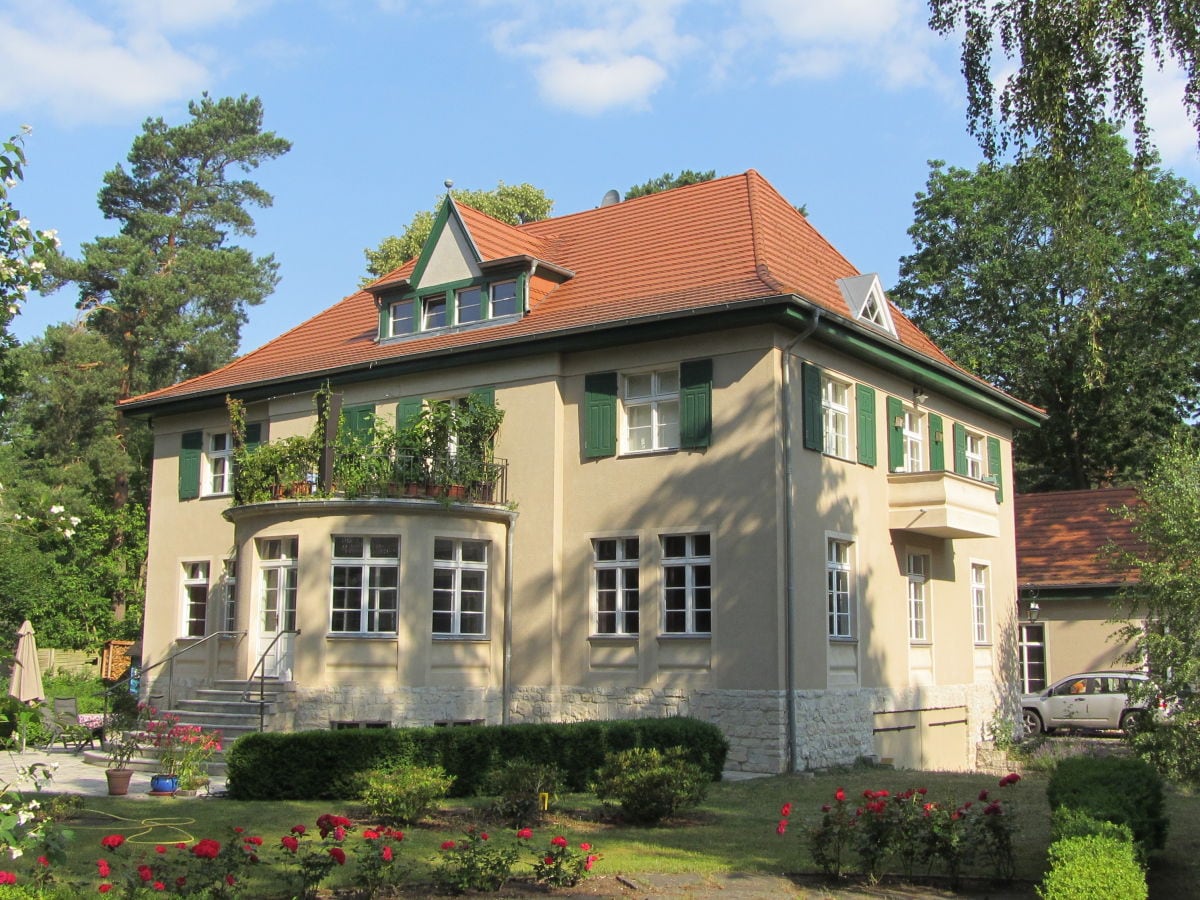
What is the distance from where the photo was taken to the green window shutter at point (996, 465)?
2584cm

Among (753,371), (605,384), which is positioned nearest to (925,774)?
(753,371)

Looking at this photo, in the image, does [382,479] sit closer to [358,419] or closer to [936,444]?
[358,419]

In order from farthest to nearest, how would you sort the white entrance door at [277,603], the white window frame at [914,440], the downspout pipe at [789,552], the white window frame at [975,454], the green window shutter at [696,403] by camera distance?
the white window frame at [975,454] < the white window frame at [914,440] < the white entrance door at [277,603] < the green window shutter at [696,403] < the downspout pipe at [789,552]

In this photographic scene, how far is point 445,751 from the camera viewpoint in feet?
48.7

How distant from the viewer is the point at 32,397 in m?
38.4

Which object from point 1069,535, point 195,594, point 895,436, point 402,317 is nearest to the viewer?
point 895,436

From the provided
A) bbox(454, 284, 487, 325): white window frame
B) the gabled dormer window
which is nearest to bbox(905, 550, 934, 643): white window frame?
the gabled dormer window

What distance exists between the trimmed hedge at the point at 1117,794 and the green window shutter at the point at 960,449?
48.1 feet

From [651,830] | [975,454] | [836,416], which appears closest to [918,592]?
[836,416]

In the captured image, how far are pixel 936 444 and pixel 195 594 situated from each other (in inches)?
599

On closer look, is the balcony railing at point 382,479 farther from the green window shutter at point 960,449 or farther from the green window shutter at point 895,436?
the green window shutter at point 960,449

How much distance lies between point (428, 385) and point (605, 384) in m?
3.87

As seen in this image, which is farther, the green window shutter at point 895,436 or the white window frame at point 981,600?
the white window frame at point 981,600

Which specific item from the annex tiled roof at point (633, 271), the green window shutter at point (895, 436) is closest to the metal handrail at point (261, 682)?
the annex tiled roof at point (633, 271)
